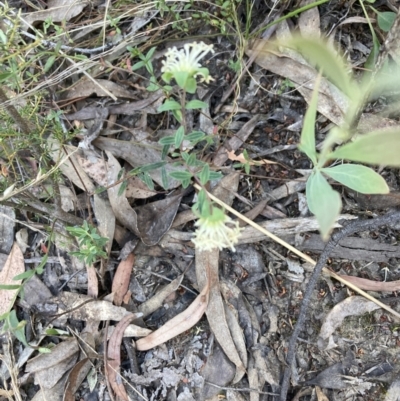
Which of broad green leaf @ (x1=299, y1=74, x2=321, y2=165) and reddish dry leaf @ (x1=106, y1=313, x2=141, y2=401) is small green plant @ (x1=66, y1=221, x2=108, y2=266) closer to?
reddish dry leaf @ (x1=106, y1=313, x2=141, y2=401)

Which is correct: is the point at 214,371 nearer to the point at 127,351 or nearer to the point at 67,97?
the point at 127,351

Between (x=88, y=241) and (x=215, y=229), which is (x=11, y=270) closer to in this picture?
(x=88, y=241)

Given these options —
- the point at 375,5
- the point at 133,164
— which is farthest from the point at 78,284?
the point at 375,5

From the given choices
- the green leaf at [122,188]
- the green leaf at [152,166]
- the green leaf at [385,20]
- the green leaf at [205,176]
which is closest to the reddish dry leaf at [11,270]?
the green leaf at [122,188]

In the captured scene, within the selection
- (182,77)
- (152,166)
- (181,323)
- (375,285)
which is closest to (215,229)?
(182,77)

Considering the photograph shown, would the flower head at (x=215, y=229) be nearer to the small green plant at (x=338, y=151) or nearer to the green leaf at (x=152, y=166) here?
the small green plant at (x=338, y=151)
